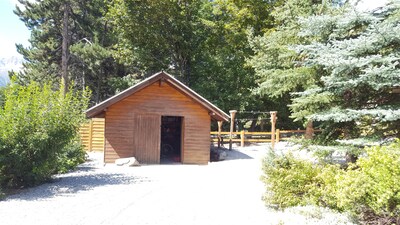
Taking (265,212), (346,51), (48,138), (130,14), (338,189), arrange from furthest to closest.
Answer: (130,14) < (48,138) < (346,51) < (265,212) < (338,189)

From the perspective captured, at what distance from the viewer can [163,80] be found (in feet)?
48.9

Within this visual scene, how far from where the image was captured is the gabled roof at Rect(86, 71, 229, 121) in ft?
46.2

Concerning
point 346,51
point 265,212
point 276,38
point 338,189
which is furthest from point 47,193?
point 276,38

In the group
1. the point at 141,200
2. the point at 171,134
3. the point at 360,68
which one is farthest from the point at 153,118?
the point at 360,68

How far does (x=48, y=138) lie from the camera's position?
9.05 meters

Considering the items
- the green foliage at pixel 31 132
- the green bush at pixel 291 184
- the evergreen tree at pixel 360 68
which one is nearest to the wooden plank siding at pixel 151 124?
the green foliage at pixel 31 132

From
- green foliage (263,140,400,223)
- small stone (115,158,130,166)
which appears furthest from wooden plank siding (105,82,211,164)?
green foliage (263,140,400,223)

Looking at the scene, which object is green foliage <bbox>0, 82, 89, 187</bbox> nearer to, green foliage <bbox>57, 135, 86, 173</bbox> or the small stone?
green foliage <bbox>57, 135, 86, 173</bbox>

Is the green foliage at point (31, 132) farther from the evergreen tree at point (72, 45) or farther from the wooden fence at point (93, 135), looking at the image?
the evergreen tree at point (72, 45)

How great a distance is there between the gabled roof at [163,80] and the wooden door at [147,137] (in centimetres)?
128

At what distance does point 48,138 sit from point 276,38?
11.3 metres

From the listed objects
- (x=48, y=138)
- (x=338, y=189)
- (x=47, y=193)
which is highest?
(x=48, y=138)

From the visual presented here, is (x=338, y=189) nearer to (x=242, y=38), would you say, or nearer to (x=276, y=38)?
(x=276, y=38)

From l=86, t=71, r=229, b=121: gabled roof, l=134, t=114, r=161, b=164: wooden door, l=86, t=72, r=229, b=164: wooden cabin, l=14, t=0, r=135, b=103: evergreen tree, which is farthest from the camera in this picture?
l=14, t=0, r=135, b=103: evergreen tree
